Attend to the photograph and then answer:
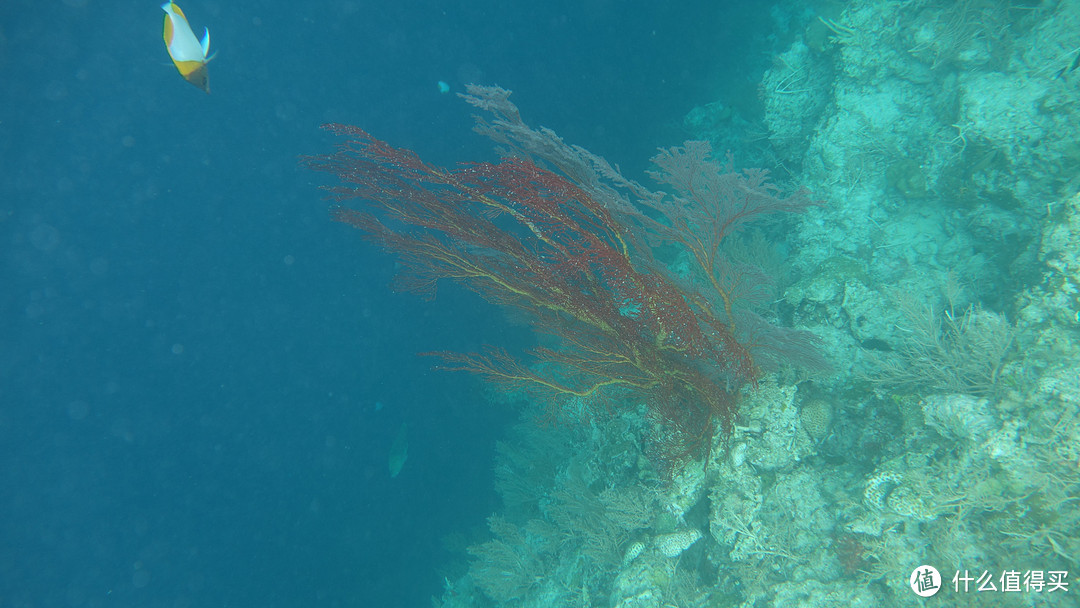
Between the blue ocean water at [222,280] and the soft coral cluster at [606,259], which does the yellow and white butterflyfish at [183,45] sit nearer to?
the soft coral cluster at [606,259]

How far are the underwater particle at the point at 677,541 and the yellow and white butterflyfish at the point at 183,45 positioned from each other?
527cm

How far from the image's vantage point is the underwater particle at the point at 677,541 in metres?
3.94

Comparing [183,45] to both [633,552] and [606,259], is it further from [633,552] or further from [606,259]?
[633,552]

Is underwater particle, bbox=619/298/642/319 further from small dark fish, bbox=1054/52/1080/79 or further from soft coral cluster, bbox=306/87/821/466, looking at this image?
small dark fish, bbox=1054/52/1080/79

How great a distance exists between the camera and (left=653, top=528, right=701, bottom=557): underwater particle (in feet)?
12.9

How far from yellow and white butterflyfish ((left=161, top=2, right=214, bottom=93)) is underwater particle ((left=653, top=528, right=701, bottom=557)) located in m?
5.27

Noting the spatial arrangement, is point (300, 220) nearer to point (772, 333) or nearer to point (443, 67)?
point (443, 67)

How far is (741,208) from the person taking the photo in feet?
11.6

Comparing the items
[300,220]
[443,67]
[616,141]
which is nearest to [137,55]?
[300,220]

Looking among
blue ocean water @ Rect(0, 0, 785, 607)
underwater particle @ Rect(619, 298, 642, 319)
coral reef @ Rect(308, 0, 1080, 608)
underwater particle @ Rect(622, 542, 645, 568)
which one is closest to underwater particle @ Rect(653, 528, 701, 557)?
coral reef @ Rect(308, 0, 1080, 608)

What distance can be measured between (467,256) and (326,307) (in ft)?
15.8

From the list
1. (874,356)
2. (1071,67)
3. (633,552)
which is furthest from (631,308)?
(1071,67)

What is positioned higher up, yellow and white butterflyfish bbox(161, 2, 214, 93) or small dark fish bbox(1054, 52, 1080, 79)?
small dark fish bbox(1054, 52, 1080, 79)

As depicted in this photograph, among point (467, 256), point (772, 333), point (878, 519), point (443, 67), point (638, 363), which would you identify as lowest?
point (878, 519)
